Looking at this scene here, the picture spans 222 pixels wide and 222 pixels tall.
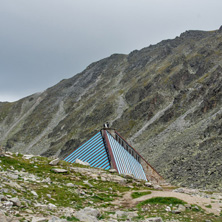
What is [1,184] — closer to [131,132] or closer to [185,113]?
[185,113]

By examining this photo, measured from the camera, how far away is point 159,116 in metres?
94.2

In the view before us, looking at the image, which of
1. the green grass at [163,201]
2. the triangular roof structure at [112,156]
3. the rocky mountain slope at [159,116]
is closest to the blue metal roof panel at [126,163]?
the triangular roof structure at [112,156]

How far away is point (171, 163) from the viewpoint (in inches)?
2077

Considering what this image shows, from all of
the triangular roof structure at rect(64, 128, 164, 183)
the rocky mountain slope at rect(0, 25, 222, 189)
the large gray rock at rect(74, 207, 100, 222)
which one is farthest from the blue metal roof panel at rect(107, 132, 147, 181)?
the large gray rock at rect(74, 207, 100, 222)

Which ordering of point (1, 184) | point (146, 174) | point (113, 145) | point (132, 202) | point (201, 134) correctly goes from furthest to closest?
point (201, 134), point (146, 174), point (113, 145), point (132, 202), point (1, 184)

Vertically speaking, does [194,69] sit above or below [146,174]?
above

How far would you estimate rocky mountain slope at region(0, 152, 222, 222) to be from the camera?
11.0 metres

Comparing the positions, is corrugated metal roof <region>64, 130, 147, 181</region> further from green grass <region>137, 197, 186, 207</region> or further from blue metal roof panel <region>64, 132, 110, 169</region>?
green grass <region>137, 197, 186, 207</region>

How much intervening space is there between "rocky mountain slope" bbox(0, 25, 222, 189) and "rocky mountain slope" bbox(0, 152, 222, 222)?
21.1m

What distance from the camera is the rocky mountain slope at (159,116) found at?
51556 mm

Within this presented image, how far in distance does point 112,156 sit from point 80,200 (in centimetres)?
1587

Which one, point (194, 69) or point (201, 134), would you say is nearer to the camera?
point (201, 134)

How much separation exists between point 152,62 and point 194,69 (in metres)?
52.7

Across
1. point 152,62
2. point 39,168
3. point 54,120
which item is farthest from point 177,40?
point 39,168
